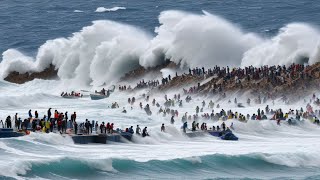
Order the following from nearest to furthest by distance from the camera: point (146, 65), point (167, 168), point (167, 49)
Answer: point (167, 168), point (146, 65), point (167, 49)

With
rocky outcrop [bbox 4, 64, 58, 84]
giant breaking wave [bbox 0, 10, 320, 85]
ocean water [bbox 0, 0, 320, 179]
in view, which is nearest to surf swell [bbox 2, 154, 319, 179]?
ocean water [bbox 0, 0, 320, 179]

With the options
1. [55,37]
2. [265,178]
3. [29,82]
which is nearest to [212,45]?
[29,82]

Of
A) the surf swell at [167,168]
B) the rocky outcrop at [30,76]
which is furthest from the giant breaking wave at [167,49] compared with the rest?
the surf swell at [167,168]

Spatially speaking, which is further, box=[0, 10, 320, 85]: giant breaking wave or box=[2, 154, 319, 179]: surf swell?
box=[0, 10, 320, 85]: giant breaking wave

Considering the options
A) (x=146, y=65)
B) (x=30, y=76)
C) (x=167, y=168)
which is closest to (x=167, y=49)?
(x=146, y=65)

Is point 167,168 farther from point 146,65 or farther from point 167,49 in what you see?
point 167,49

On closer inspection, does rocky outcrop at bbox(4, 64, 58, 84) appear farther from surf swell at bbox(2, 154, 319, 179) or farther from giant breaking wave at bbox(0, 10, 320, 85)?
surf swell at bbox(2, 154, 319, 179)

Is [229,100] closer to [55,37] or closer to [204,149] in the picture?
[204,149]
